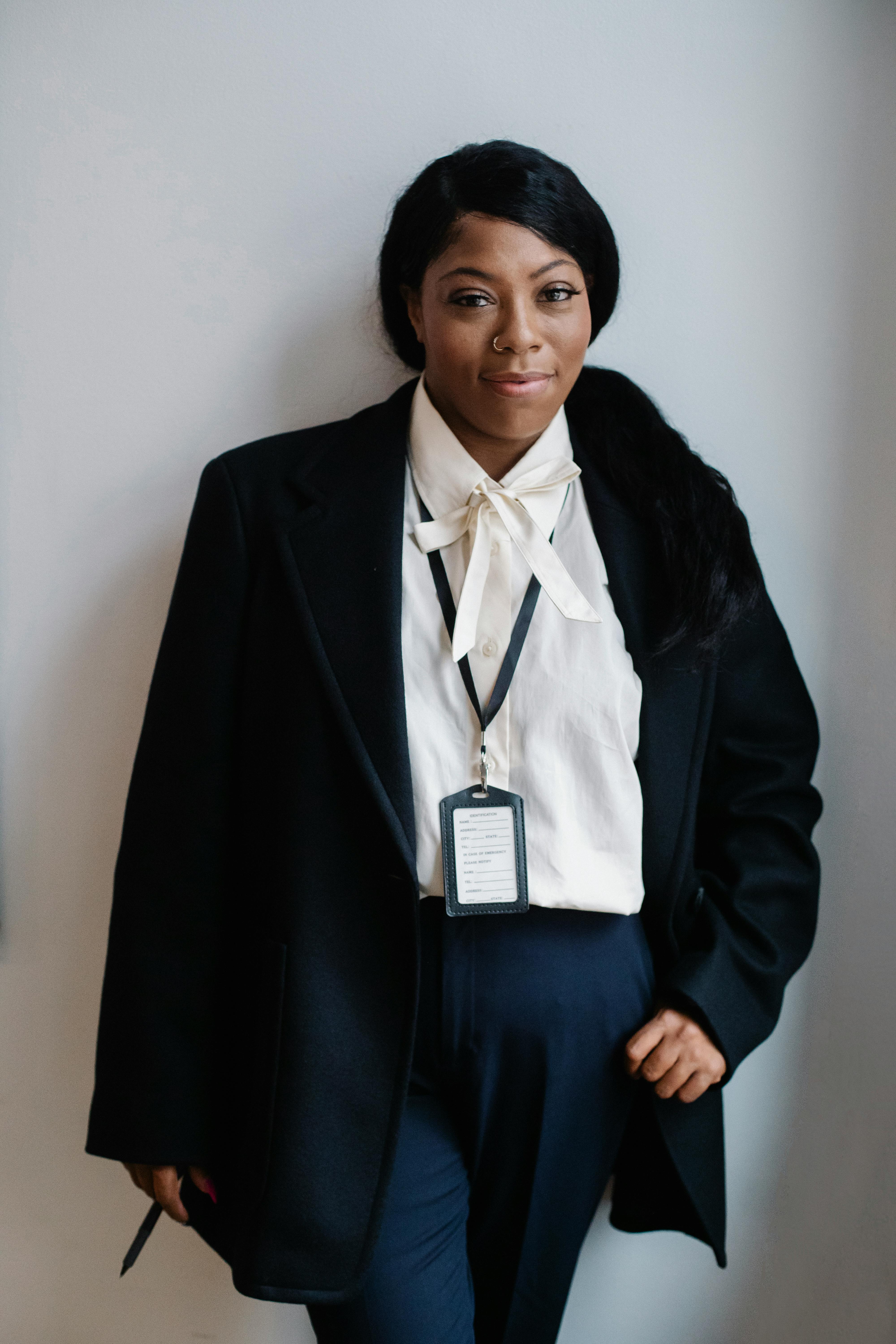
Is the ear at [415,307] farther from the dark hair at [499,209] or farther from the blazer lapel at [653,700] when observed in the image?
the blazer lapel at [653,700]

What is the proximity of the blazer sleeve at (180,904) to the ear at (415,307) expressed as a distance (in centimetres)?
37

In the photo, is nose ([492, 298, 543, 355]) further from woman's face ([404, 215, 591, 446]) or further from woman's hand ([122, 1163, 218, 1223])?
woman's hand ([122, 1163, 218, 1223])

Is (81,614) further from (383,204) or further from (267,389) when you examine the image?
(383,204)

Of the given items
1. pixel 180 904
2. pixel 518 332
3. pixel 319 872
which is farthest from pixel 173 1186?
pixel 518 332

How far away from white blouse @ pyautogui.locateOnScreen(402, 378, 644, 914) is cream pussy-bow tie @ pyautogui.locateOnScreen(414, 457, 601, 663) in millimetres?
10

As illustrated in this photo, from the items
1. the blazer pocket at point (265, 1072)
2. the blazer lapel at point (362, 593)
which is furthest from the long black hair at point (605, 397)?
the blazer pocket at point (265, 1072)

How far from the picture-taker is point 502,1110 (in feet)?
3.92

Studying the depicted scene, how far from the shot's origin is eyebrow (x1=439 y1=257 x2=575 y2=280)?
1.15 metres

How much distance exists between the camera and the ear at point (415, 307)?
129 centimetres

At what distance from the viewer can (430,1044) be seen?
3.80ft

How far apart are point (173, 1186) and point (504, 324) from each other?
1182 mm

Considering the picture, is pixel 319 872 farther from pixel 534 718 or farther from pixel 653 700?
pixel 653 700

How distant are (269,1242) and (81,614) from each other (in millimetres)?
948

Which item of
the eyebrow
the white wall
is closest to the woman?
the eyebrow
